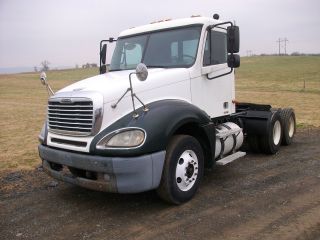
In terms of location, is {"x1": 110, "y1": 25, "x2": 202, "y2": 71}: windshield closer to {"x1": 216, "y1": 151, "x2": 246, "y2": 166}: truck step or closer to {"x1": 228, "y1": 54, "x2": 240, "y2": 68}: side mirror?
{"x1": 228, "y1": 54, "x2": 240, "y2": 68}: side mirror

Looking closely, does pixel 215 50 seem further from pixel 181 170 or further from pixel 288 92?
pixel 288 92

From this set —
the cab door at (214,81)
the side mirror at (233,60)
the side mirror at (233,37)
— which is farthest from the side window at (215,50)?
the side mirror at (233,37)

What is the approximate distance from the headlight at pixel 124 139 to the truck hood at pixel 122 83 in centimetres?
48

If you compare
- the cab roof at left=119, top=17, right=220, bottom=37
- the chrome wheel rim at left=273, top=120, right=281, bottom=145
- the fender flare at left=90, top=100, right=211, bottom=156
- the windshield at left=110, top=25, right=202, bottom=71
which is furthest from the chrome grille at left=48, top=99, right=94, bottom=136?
the chrome wheel rim at left=273, top=120, right=281, bottom=145

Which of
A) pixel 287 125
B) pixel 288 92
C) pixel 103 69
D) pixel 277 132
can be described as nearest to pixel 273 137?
pixel 277 132

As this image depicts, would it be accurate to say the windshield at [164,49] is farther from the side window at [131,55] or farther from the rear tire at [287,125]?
the rear tire at [287,125]

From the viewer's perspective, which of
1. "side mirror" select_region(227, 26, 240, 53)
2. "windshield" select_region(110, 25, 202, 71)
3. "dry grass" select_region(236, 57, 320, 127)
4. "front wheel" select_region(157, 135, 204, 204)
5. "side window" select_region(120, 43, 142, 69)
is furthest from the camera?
"dry grass" select_region(236, 57, 320, 127)

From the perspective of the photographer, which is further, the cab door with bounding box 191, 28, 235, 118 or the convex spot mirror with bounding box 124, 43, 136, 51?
the convex spot mirror with bounding box 124, 43, 136, 51

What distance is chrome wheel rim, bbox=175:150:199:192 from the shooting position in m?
5.52

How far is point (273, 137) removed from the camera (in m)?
8.88

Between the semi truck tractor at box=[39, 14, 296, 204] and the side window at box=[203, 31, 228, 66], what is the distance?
0.05 feet

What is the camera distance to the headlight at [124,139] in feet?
16.1

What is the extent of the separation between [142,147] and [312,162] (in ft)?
14.6

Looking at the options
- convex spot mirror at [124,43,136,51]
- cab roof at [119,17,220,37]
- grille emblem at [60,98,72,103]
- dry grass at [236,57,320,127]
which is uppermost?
cab roof at [119,17,220,37]
